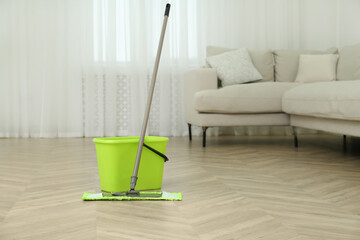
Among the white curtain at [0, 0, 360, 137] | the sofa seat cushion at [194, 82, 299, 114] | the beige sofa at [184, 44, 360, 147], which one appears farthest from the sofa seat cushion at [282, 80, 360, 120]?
the white curtain at [0, 0, 360, 137]

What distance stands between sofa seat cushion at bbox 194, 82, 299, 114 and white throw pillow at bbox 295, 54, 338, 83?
27.8 inches

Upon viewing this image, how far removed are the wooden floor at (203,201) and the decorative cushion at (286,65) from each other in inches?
54.7

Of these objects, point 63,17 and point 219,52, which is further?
point 63,17

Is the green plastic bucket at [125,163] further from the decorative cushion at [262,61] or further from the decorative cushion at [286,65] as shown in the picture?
the decorative cushion at [286,65]

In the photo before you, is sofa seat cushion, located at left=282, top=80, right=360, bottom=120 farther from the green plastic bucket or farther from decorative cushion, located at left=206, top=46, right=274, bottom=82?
the green plastic bucket

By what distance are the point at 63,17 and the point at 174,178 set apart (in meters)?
2.91

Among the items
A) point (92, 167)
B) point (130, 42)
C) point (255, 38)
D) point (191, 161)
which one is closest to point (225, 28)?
point (255, 38)

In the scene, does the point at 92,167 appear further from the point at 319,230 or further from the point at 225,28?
the point at 225,28

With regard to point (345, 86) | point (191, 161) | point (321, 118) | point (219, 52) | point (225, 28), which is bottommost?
point (191, 161)

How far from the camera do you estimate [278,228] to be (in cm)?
120

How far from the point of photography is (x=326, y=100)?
2.57 metres

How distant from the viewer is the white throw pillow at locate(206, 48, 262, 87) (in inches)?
148

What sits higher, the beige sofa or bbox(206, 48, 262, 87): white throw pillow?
bbox(206, 48, 262, 87): white throw pillow

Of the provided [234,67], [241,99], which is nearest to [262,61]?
[234,67]
